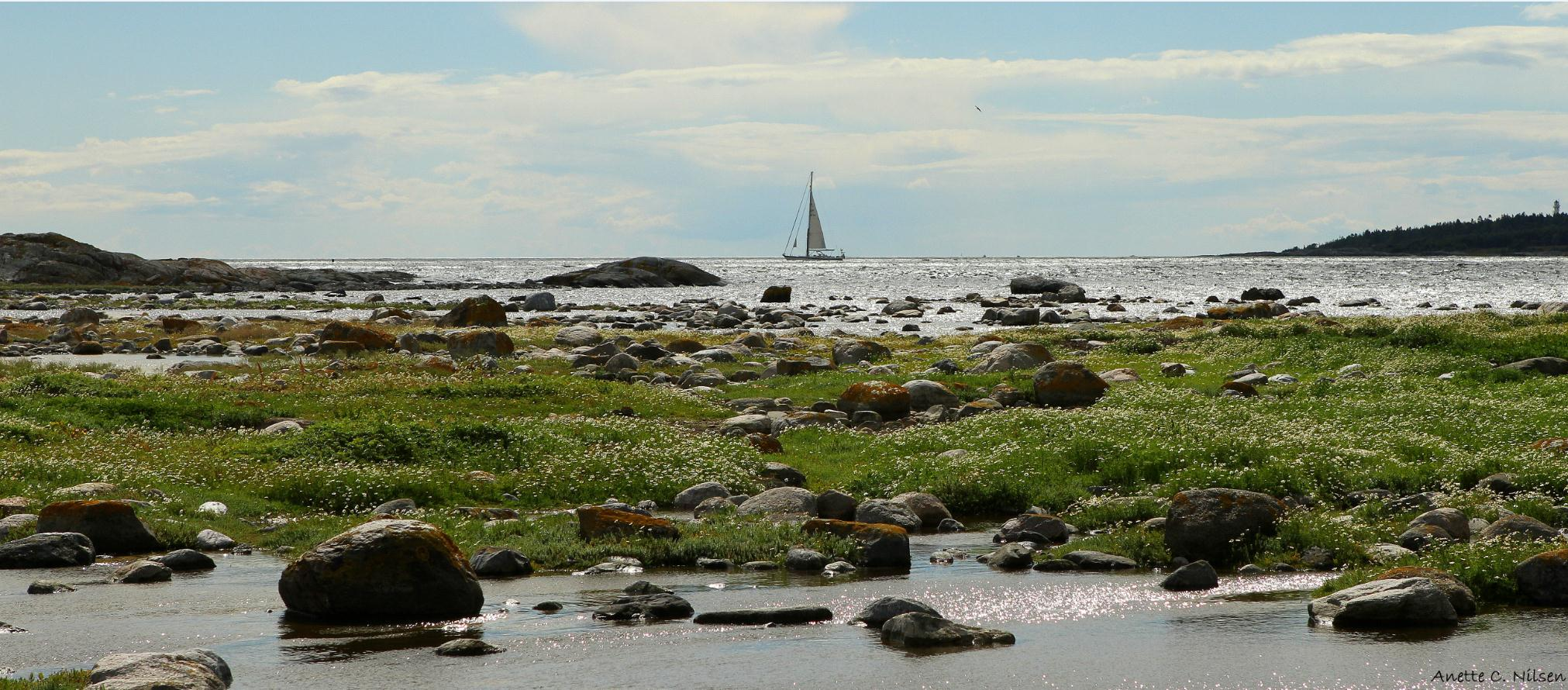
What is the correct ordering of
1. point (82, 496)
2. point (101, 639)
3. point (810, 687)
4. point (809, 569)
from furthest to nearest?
point (82, 496)
point (809, 569)
point (101, 639)
point (810, 687)

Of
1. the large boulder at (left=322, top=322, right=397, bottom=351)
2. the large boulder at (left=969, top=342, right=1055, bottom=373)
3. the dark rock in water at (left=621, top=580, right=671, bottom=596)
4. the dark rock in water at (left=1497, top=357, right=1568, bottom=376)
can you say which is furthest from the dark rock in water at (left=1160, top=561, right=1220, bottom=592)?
the large boulder at (left=322, top=322, right=397, bottom=351)

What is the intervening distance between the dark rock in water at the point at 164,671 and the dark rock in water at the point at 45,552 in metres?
6.03

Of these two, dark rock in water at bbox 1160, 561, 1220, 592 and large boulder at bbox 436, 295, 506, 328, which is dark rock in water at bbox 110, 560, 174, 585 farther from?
large boulder at bbox 436, 295, 506, 328

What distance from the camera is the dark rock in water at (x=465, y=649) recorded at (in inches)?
428

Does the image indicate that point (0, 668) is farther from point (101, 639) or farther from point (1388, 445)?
point (1388, 445)

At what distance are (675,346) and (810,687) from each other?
3854 cm

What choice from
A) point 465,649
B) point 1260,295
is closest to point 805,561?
point 465,649

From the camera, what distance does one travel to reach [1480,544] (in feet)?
44.0

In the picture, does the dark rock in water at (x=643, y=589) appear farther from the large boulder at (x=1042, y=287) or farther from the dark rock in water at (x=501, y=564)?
the large boulder at (x=1042, y=287)

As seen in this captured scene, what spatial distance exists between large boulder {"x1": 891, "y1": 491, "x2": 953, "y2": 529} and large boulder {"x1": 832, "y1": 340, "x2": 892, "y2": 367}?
2228 centimetres

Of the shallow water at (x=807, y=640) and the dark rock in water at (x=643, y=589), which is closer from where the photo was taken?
the shallow water at (x=807, y=640)

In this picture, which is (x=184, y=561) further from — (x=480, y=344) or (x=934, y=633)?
(x=480, y=344)

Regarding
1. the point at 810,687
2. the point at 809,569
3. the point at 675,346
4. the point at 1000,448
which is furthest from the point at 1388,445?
the point at 675,346

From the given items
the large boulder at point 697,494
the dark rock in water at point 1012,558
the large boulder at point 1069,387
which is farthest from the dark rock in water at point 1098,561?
the large boulder at point 1069,387
